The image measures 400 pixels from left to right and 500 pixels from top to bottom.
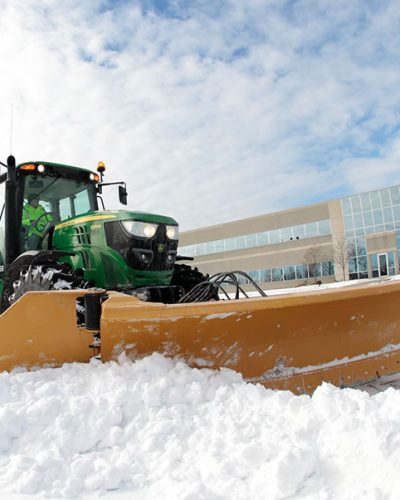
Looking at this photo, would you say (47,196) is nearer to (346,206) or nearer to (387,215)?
(387,215)

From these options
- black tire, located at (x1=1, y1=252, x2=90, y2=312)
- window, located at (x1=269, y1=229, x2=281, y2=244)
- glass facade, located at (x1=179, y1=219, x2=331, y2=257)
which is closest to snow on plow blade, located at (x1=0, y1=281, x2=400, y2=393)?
black tire, located at (x1=1, y1=252, x2=90, y2=312)

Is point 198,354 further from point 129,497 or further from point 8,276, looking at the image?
point 8,276

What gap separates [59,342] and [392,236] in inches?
1267

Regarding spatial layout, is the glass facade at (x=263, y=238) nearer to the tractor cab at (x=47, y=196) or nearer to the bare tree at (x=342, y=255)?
the bare tree at (x=342, y=255)

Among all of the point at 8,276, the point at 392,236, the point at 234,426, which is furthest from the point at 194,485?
the point at 392,236

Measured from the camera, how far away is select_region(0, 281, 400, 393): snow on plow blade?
2.98 metres

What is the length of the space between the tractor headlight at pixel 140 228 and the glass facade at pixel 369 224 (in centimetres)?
2996

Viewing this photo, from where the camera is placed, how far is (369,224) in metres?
33.3

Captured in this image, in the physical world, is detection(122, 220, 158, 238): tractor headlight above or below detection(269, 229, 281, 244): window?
below

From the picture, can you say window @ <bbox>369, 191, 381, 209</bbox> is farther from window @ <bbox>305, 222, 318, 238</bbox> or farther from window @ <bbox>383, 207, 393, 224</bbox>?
window @ <bbox>305, 222, 318, 238</bbox>

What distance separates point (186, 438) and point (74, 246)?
289 cm

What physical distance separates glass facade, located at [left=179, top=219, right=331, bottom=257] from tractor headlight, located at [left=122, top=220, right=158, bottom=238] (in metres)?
33.2

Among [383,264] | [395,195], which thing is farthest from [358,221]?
[383,264]

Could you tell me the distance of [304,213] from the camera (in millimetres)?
37500
